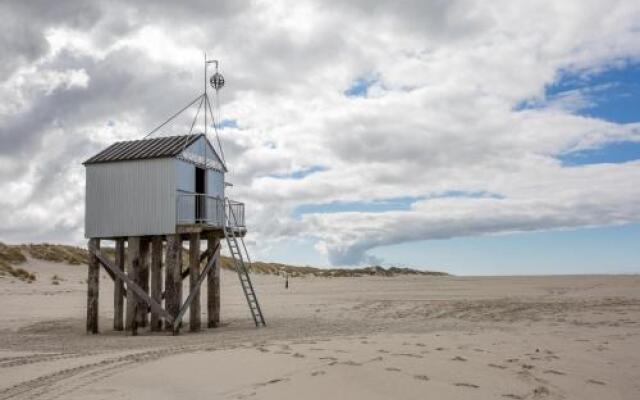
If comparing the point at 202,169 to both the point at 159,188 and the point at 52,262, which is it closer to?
the point at 159,188

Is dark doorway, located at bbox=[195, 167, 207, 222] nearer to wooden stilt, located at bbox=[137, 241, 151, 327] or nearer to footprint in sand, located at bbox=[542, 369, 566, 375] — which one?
wooden stilt, located at bbox=[137, 241, 151, 327]

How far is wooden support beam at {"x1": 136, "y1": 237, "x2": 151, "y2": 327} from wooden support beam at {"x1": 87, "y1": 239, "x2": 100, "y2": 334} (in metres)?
1.51

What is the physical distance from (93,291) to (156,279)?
2497 millimetres

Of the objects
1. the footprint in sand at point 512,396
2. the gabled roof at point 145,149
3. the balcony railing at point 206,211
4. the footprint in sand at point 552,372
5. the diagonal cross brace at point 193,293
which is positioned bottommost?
the footprint in sand at point 512,396

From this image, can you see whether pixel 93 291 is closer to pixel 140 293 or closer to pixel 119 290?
pixel 119 290

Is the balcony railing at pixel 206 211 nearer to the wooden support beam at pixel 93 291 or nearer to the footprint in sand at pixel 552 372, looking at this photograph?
the wooden support beam at pixel 93 291

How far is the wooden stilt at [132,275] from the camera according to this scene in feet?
71.4

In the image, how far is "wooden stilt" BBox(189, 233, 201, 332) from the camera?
21719 mm

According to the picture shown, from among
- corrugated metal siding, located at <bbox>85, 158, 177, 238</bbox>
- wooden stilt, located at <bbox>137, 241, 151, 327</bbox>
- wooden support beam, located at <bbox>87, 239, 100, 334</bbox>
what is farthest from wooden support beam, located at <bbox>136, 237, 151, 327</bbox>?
wooden support beam, located at <bbox>87, 239, 100, 334</bbox>

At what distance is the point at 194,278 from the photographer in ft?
73.1

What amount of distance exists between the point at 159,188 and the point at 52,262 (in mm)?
30491

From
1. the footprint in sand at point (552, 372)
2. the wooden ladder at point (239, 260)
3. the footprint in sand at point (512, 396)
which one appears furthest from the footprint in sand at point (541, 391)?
the wooden ladder at point (239, 260)

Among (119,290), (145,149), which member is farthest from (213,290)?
(145,149)

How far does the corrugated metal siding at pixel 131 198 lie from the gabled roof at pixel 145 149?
0.19 metres
